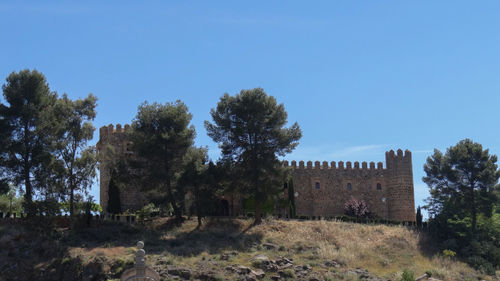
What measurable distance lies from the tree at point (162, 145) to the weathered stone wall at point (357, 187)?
1448 cm

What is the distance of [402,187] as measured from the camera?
49.2 meters

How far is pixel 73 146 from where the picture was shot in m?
34.8

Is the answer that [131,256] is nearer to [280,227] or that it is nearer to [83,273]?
[83,273]

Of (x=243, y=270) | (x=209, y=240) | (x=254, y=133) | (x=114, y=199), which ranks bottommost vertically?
(x=243, y=270)

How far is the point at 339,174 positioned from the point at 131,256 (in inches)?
996

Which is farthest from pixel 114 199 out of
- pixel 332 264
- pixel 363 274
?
pixel 363 274

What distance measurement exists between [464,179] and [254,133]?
15971mm

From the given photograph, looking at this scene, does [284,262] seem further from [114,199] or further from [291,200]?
[291,200]

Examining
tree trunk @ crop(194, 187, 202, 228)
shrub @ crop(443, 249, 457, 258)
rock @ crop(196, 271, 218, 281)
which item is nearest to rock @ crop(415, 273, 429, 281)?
shrub @ crop(443, 249, 457, 258)

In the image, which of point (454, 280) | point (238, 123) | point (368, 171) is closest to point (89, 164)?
point (238, 123)

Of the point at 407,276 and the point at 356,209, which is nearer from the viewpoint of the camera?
the point at 407,276

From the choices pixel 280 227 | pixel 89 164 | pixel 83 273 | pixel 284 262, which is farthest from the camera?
pixel 280 227

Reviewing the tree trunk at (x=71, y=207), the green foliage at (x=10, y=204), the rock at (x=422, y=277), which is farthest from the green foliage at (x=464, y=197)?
the green foliage at (x=10, y=204)

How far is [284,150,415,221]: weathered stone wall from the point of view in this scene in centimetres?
4881
